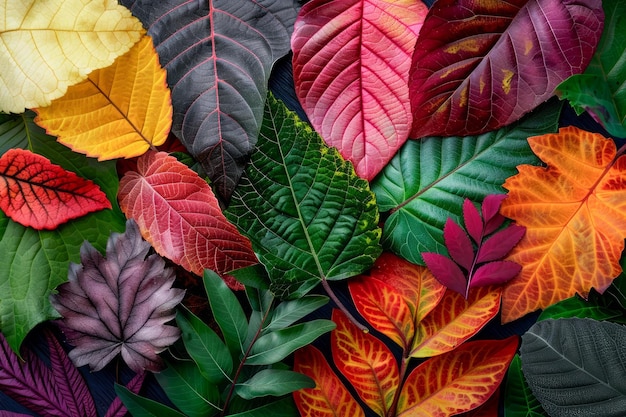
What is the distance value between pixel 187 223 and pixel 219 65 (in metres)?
0.13

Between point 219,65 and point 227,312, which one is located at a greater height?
point 219,65

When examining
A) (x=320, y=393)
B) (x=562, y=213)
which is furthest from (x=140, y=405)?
(x=562, y=213)

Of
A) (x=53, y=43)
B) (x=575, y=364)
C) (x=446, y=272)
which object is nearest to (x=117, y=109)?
(x=53, y=43)

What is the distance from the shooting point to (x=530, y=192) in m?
0.44

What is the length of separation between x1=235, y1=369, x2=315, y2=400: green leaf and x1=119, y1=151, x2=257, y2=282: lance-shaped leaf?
0.09 metres

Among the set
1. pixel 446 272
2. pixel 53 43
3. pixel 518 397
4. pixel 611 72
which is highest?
pixel 53 43

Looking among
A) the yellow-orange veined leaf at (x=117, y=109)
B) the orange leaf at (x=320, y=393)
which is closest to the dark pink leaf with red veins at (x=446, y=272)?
the orange leaf at (x=320, y=393)

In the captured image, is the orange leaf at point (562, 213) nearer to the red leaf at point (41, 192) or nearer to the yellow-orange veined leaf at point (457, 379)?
the yellow-orange veined leaf at point (457, 379)

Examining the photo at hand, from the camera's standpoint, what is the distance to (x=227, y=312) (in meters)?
0.44

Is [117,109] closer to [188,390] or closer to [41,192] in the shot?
[41,192]

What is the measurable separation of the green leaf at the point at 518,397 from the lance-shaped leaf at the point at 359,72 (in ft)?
0.62

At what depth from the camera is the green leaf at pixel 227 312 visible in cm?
44

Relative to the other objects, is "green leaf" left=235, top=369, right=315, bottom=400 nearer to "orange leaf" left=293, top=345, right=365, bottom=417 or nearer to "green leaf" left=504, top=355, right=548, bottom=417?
"orange leaf" left=293, top=345, right=365, bottom=417

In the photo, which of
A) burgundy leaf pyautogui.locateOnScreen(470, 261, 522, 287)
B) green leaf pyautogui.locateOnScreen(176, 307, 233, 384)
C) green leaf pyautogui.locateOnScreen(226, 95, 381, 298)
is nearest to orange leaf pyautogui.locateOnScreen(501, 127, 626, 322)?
burgundy leaf pyautogui.locateOnScreen(470, 261, 522, 287)
